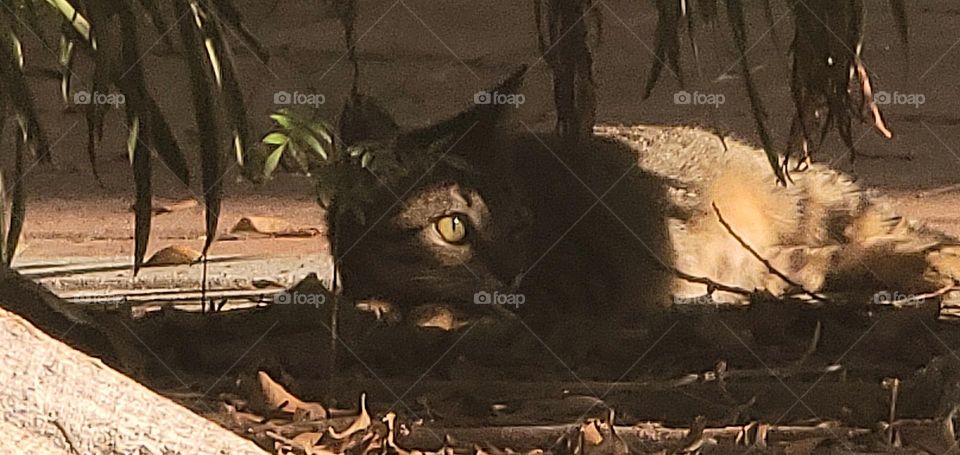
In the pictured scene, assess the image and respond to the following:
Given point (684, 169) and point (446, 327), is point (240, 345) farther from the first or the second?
point (684, 169)

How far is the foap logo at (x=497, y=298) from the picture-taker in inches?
66.2

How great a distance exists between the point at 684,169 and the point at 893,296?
36 cm

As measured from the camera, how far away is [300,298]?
1724 mm

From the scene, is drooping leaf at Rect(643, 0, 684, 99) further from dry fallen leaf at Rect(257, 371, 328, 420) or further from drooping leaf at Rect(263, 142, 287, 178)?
dry fallen leaf at Rect(257, 371, 328, 420)

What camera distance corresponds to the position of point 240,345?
5.42 feet

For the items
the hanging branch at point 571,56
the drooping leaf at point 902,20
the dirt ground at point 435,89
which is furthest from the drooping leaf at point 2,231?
the drooping leaf at point 902,20

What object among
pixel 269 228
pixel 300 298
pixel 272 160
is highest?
pixel 272 160

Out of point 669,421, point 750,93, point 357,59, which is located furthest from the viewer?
point 357,59

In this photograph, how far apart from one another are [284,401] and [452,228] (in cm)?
34

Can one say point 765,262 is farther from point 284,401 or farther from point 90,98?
point 90,98

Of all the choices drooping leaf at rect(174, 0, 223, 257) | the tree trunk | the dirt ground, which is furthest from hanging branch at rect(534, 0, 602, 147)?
the tree trunk

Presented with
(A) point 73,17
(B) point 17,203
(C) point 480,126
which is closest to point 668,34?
(C) point 480,126

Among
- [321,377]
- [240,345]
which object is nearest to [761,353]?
[321,377]

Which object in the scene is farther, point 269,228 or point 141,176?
point 269,228
